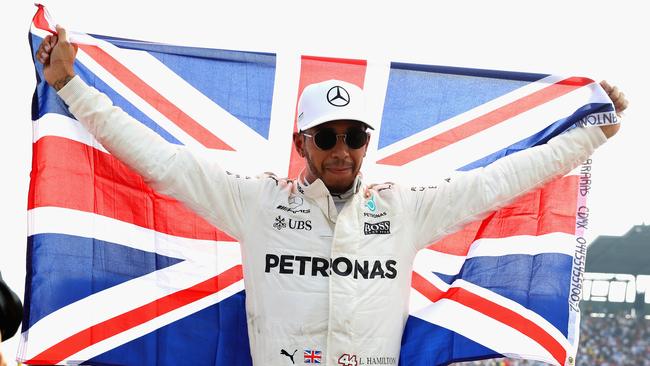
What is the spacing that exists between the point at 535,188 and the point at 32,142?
2448mm

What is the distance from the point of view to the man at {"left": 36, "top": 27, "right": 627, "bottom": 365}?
509 centimetres

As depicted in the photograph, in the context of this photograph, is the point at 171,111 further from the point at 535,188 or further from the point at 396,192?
the point at 535,188

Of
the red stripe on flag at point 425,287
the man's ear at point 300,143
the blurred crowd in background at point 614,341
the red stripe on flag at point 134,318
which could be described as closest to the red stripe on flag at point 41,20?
the man's ear at point 300,143

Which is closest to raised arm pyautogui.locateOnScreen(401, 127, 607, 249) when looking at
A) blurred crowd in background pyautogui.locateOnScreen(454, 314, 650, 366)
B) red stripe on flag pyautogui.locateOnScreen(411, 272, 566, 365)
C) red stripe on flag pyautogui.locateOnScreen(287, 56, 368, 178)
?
red stripe on flag pyautogui.locateOnScreen(411, 272, 566, 365)

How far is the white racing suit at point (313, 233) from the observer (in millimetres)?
5074

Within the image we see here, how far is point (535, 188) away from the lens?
218 inches

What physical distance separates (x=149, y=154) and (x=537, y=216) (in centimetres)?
217

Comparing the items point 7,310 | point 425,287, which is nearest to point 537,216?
point 425,287

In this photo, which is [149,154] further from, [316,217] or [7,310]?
[7,310]

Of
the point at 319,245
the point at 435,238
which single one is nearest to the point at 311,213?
the point at 319,245

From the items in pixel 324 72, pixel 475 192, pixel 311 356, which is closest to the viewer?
pixel 311 356

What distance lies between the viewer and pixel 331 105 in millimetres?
5199

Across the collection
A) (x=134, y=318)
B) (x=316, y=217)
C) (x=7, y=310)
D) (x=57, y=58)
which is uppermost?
(x=57, y=58)

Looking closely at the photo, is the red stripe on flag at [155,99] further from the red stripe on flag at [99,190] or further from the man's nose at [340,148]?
the man's nose at [340,148]
